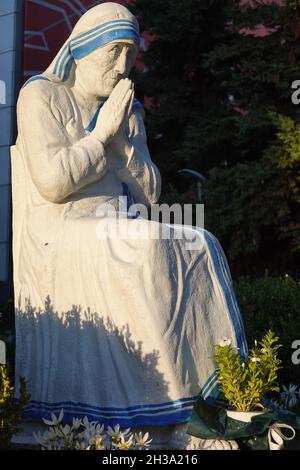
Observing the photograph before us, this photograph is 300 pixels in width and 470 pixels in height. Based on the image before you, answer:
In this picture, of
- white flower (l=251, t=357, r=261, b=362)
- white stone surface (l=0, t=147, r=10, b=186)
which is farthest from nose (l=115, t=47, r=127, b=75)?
white stone surface (l=0, t=147, r=10, b=186)

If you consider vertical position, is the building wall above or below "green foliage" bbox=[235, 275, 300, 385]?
above

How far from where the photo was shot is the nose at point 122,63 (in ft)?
16.1

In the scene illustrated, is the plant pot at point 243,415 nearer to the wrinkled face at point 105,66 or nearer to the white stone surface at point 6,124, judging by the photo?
the wrinkled face at point 105,66

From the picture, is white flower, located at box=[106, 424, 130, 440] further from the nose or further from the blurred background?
the blurred background

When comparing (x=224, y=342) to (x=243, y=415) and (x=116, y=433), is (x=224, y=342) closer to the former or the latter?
(x=243, y=415)

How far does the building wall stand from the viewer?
337 inches

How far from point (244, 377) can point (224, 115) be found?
27.5 feet

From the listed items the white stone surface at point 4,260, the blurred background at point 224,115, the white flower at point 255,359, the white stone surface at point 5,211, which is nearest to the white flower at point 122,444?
the white flower at point 255,359

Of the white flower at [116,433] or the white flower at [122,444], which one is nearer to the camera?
the white flower at [122,444]

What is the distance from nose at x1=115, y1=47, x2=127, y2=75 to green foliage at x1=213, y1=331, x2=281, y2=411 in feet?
5.54

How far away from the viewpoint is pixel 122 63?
4906 millimetres

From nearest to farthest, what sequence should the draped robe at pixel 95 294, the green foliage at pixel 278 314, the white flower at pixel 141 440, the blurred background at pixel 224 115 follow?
the white flower at pixel 141 440
the draped robe at pixel 95 294
the green foliage at pixel 278 314
the blurred background at pixel 224 115

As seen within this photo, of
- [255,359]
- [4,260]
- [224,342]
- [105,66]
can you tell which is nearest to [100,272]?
[224,342]
